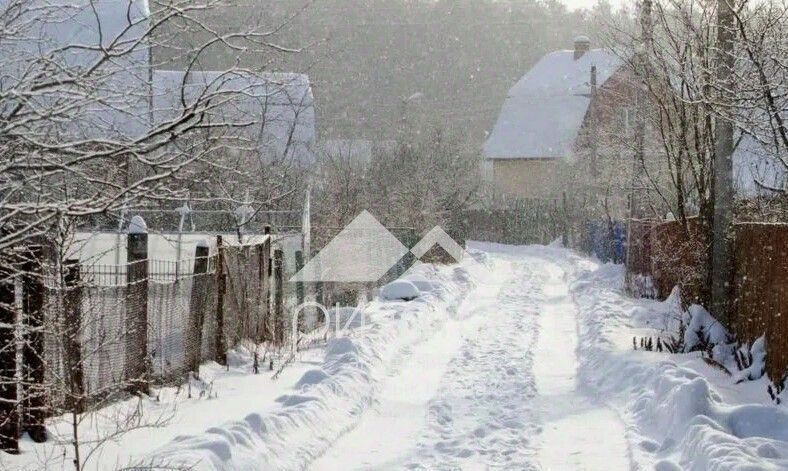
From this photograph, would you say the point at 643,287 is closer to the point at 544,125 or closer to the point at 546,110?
the point at 544,125

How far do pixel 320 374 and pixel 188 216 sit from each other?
15.7 m

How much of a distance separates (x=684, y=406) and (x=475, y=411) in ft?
7.08

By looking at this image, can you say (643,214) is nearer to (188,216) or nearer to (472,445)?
(188,216)

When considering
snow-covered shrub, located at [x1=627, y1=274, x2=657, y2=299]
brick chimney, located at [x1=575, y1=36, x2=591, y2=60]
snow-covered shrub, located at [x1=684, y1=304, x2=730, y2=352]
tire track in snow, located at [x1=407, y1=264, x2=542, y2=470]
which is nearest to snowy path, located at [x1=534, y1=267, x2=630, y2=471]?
tire track in snow, located at [x1=407, y1=264, x2=542, y2=470]

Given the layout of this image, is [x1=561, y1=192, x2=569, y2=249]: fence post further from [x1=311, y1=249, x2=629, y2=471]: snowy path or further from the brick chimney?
[x1=311, y1=249, x2=629, y2=471]: snowy path

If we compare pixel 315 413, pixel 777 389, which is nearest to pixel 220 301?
pixel 315 413

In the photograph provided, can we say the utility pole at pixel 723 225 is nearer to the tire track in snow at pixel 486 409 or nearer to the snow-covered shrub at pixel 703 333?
the snow-covered shrub at pixel 703 333

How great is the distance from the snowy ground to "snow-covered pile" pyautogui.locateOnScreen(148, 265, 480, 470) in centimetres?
2

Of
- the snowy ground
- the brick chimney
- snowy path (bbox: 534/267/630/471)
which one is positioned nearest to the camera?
the snowy ground

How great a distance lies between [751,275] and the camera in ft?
39.0

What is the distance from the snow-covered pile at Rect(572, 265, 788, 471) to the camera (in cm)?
691

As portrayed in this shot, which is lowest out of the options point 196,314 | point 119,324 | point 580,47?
point 196,314

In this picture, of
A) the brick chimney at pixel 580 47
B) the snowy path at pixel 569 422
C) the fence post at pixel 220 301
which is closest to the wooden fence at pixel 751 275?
the snowy path at pixel 569 422

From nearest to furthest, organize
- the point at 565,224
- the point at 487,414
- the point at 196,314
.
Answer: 1. the point at 487,414
2. the point at 196,314
3. the point at 565,224
